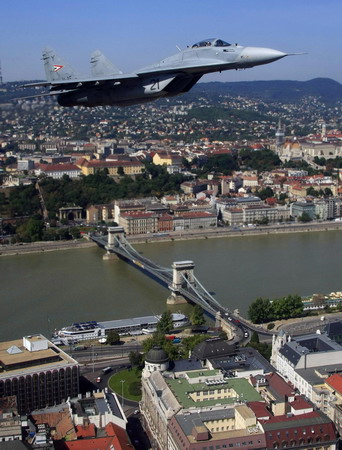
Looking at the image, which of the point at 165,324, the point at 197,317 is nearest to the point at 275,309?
the point at 197,317

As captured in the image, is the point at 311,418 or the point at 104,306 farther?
the point at 104,306

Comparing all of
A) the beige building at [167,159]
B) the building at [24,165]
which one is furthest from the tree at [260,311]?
the beige building at [167,159]

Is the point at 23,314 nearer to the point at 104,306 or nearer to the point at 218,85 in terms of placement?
the point at 104,306

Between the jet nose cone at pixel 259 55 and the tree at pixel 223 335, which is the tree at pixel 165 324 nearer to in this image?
the tree at pixel 223 335

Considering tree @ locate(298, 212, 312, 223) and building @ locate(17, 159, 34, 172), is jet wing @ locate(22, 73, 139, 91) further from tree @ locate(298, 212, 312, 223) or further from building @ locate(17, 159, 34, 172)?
building @ locate(17, 159, 34, 172)

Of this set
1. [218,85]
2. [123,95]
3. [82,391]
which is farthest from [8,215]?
[218,85]
